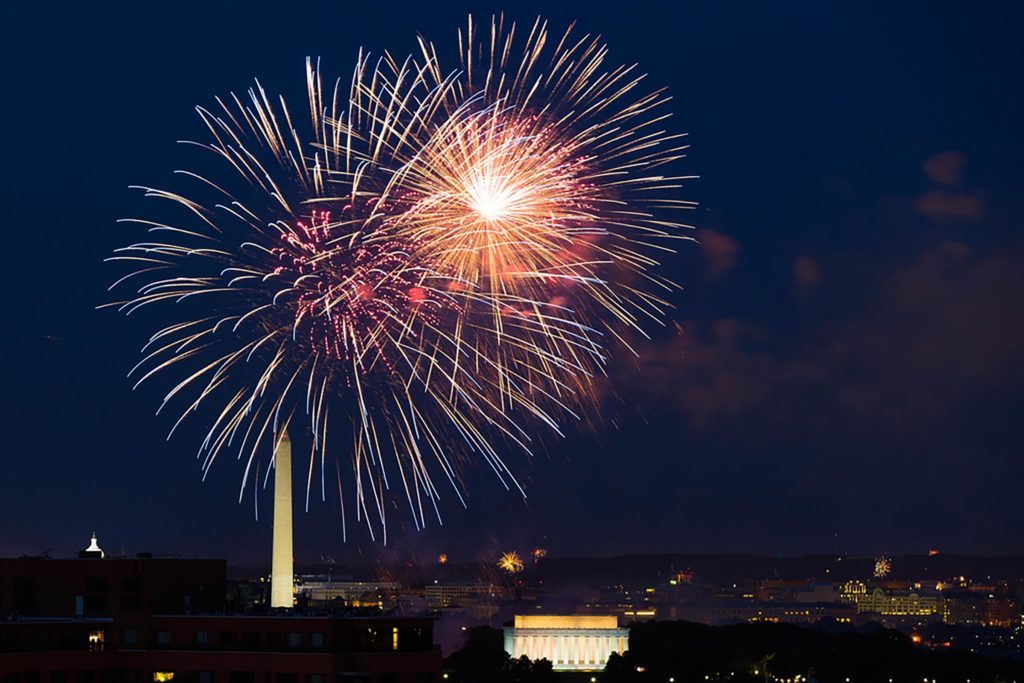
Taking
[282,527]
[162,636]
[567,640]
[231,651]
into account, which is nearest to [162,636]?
[162,636]

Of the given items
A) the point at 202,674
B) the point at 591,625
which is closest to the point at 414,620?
the point at 202,674

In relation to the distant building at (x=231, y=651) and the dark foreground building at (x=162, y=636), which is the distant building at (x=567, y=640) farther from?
the distant building at (x=231, y=651)

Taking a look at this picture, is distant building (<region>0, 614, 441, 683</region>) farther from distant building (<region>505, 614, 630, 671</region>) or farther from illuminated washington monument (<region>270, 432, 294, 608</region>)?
distant building (<region>505, 614, 630, 671</region>)

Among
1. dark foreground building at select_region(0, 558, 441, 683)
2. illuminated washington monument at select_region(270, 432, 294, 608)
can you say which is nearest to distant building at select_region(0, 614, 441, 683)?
dark foreground building at select_region(0, 558, 441, 683)

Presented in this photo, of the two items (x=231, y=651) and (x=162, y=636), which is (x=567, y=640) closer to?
(x=162, y=636)

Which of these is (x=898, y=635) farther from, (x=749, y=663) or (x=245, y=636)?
(x=245, y=636)

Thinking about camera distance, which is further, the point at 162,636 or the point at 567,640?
the point at 567,640
